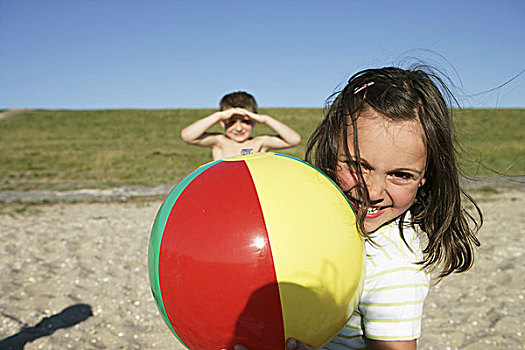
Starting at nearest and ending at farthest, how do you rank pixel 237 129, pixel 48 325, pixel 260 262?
pixel 260 262, pixel 48 325, pixel 237 129

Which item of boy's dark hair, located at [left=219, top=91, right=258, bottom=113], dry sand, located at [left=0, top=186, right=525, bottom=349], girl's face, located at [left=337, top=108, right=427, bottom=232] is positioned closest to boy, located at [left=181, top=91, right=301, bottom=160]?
boy's dark hair, located at [left=219, top=91, right=258, bottom=113]

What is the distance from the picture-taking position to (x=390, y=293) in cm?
174

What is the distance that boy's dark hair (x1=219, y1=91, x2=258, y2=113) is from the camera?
20.7 ft

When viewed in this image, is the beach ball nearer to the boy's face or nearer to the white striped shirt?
the white striped shirt

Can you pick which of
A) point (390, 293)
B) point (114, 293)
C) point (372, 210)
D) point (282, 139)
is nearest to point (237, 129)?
point (282, 139)

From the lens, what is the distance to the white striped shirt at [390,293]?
1.71m

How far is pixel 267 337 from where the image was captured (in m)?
1.58

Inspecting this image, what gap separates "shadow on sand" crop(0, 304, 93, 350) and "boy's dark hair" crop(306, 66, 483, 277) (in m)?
4.01

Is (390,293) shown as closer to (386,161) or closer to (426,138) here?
(386,161)

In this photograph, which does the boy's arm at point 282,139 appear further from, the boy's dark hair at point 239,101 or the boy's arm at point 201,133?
the boy's arm at point 201,133

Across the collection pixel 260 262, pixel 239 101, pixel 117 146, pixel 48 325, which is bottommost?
pixel 117 146

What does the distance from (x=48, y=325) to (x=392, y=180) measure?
453cm

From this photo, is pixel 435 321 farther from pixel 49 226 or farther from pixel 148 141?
pixel 148 141

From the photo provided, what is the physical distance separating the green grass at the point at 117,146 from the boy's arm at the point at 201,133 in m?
3.13
